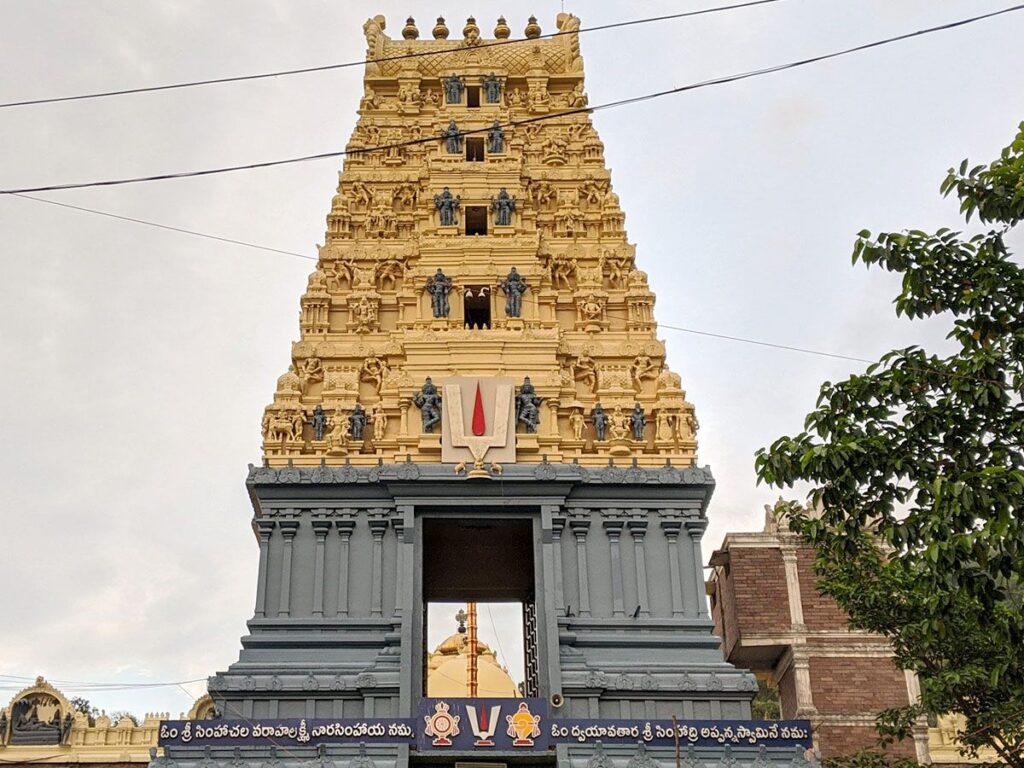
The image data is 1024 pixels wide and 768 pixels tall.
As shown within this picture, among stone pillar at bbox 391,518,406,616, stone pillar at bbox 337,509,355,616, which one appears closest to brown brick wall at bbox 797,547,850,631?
stone pillar at bbox 391,518,406,616

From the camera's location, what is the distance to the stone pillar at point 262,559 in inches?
969

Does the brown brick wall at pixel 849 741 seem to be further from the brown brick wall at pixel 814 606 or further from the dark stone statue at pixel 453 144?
the dark stone statue at pixel 453 144

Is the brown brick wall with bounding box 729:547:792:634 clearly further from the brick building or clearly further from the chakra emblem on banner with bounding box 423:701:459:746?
the chakra emblem on banner with bounding box 423:701:459:746

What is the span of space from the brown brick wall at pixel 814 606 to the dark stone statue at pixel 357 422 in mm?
14921

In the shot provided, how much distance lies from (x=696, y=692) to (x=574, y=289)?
10690 mm

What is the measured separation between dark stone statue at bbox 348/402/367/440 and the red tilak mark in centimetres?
258

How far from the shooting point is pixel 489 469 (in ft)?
83.9

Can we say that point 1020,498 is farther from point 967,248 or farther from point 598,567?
point 598,567

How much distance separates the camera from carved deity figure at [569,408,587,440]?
26875 mm

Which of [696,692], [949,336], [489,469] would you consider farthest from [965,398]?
[489,469]

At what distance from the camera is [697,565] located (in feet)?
83.3

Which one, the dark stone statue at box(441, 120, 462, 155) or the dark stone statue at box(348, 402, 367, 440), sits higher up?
the dark stone statue at box(441, 120, 462, 155)

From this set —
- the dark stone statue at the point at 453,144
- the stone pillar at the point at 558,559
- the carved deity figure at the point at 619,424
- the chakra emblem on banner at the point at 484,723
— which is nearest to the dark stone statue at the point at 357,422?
the stone pillar at the point at 558,559

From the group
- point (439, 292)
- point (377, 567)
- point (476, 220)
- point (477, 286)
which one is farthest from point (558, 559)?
point (476, 220)
